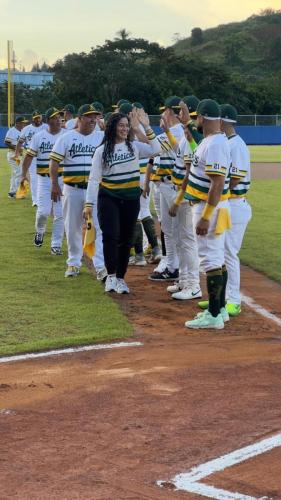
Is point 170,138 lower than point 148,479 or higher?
higher

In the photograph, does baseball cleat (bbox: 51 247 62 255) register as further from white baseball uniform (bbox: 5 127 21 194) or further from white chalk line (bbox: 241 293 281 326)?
white baseball uniform (bbox: 5 127 21 194)

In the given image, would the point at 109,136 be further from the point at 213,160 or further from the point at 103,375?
the point at 103,375

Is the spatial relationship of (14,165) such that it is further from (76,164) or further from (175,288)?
(175,288)

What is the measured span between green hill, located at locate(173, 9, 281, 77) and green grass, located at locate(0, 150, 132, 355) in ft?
278

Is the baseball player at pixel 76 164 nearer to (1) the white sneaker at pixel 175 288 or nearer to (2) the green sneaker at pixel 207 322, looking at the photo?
(1) the white sneaker at pixel 175 288

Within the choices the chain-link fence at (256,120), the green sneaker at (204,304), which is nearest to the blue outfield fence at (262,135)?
the chain-link fence at (256,120)

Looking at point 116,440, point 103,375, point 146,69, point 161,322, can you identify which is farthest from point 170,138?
point 146,69

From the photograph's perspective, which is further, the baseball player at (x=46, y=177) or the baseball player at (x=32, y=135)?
the baseball player at (x=32, y=135)

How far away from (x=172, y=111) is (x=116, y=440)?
496 cm

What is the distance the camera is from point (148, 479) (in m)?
4.14

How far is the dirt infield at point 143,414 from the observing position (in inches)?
163

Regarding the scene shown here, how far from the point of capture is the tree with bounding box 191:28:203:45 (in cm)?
13712

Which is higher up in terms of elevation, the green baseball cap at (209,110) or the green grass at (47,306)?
the green baseball cap at (209,110)

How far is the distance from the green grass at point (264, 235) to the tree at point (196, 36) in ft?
396
